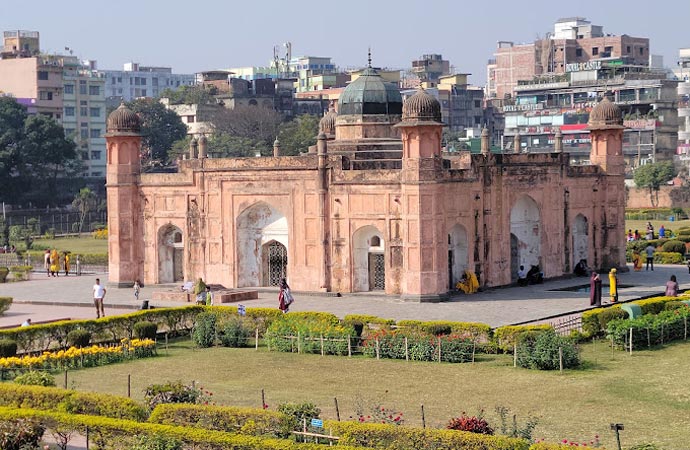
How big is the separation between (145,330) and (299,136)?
58723 mm

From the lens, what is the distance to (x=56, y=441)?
792 inches

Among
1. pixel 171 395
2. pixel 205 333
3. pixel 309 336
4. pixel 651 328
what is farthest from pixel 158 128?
pixel 171 395

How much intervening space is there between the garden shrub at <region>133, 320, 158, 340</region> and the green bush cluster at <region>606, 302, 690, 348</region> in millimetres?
10758

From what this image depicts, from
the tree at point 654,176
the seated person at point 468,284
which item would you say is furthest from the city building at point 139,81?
the seated person at point 468,284

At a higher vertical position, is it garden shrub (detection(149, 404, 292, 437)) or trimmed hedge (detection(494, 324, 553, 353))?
trimmed hedge (detection(494, 324, 553, 353))

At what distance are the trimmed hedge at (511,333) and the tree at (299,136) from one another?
2235 inches

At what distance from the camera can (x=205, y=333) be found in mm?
30516

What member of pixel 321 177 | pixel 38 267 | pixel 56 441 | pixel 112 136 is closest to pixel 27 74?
pixel 38 267

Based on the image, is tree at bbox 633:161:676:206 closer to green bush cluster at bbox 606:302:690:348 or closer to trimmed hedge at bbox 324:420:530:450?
green bush cluster at bbox 606:302:690:348

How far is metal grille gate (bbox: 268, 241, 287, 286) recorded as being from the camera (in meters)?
41.6

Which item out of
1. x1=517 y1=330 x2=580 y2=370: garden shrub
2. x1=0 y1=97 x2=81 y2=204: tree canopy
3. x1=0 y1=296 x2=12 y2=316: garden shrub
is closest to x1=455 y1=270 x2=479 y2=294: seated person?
x1=517 y1=330 x2=580 y2=370: garden shrub

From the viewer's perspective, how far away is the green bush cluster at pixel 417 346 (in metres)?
27.6

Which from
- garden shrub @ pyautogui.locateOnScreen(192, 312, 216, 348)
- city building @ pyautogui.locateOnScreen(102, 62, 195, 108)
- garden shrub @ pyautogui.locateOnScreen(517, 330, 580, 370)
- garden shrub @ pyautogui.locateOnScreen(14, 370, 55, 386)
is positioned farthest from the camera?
city building @ pyautogui.locateOnScreen(102, 62, 195, 108)

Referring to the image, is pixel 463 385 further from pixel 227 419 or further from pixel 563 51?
pixel 563 51
